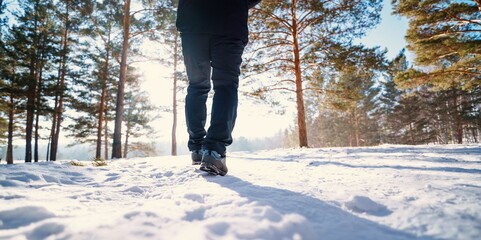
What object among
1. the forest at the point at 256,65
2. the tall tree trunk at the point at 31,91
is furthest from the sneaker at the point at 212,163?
the tall tree trunk at the point at 31,91

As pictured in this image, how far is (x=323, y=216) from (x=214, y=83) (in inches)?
45.0

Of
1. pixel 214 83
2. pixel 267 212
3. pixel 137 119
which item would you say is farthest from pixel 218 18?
pixel 137 119

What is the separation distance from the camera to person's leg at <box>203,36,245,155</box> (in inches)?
57.9

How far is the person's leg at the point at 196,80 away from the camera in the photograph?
1671 millimetres

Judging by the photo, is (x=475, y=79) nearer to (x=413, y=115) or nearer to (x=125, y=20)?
(x=125, y=20)

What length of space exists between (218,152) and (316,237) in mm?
952

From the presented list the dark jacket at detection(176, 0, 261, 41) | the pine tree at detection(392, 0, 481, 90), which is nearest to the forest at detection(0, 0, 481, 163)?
the pine tree at detection(392, 0, 481, 90)

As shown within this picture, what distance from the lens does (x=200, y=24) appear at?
1607mm

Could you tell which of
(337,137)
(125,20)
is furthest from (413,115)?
(125,20)

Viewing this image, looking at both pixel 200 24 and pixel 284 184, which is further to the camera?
pixel 200 24

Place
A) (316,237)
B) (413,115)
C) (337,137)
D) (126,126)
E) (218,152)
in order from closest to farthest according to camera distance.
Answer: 1. (316,237)
2. (218,152)
3. (126,126)
4. (413,115)
5. (337,137)

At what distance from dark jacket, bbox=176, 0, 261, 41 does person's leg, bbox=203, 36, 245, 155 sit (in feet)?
0.20

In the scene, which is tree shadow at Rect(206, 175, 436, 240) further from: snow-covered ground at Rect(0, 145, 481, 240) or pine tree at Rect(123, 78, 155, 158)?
pine tree at Rect(123, 78, 155, 158)

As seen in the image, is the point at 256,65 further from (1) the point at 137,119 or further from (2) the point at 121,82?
(1) the point at 137,119
